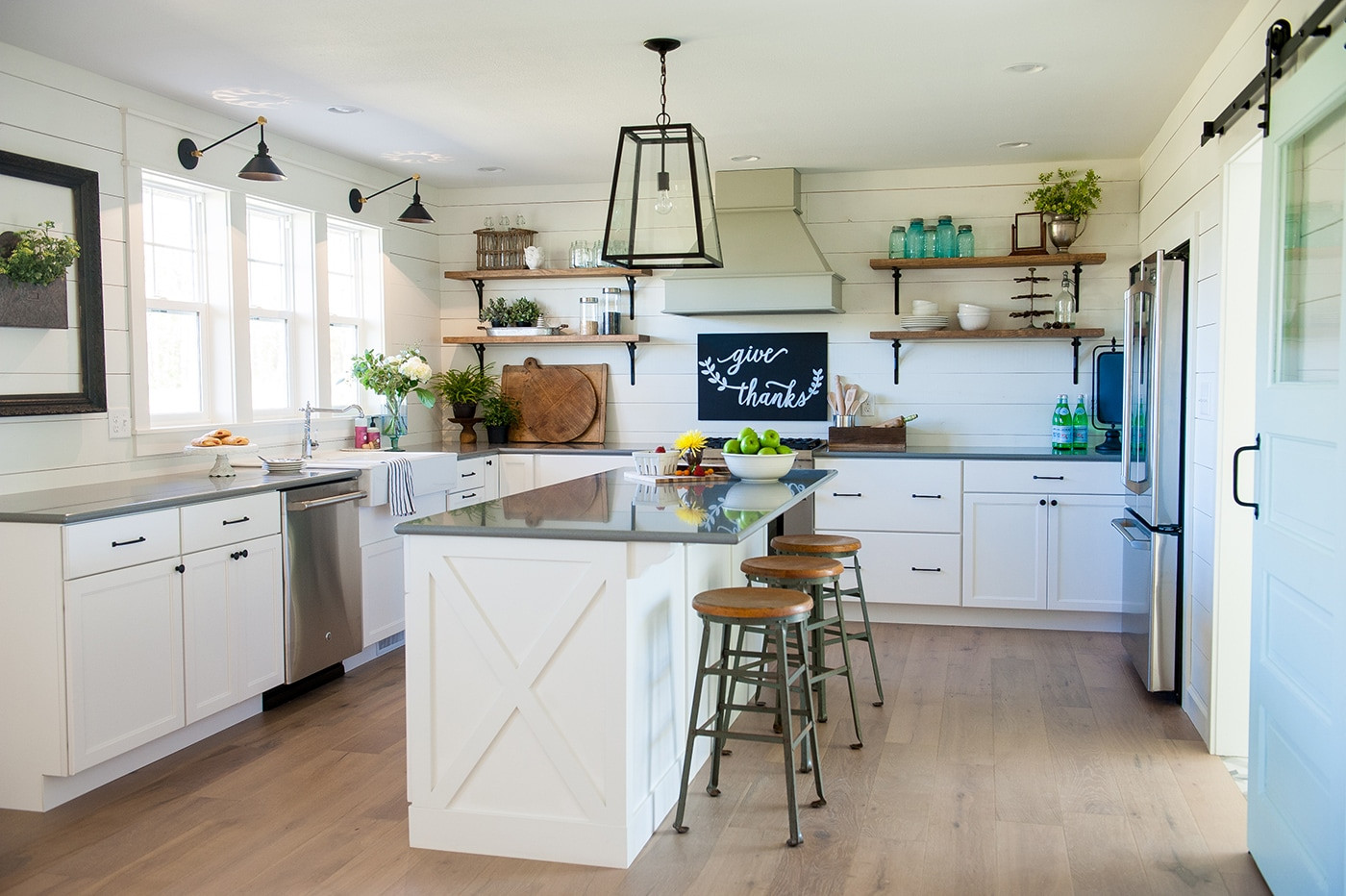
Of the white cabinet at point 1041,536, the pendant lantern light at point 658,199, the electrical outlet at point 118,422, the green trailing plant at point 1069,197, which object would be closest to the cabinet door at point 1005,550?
the white cabinet at point 1041,536

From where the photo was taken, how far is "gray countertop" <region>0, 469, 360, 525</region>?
3.33 m

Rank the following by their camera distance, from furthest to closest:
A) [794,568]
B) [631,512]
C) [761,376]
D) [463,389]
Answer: [463,389] → [761,376] → [794,568] → [631,512]

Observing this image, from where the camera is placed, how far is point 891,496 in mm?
5742

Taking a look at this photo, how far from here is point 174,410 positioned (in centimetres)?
469

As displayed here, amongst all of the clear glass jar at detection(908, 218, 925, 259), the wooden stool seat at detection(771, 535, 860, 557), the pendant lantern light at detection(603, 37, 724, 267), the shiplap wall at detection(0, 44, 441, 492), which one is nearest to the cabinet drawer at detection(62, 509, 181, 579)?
the shiplap wall at detection(0, 44, 441, 492)

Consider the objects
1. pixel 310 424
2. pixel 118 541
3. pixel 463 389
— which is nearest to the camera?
pixel 118 541

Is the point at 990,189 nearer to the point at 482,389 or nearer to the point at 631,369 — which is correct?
the point at 631,369

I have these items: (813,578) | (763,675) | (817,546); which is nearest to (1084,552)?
(817,546)

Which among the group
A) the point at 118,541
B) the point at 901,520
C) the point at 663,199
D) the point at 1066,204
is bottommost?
the point at 901,520

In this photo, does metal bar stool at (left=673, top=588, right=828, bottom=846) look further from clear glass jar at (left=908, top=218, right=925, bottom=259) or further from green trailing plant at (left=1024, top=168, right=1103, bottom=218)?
green trailing plant at (left=1024, top=168, right=1103, bottom=218)

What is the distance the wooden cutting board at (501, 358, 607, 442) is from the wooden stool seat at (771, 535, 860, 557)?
2709 millimetres

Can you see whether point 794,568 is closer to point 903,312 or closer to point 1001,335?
point 1001,335

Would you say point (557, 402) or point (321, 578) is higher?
point (557, 402)

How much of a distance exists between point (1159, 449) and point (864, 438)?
73.9 inches
